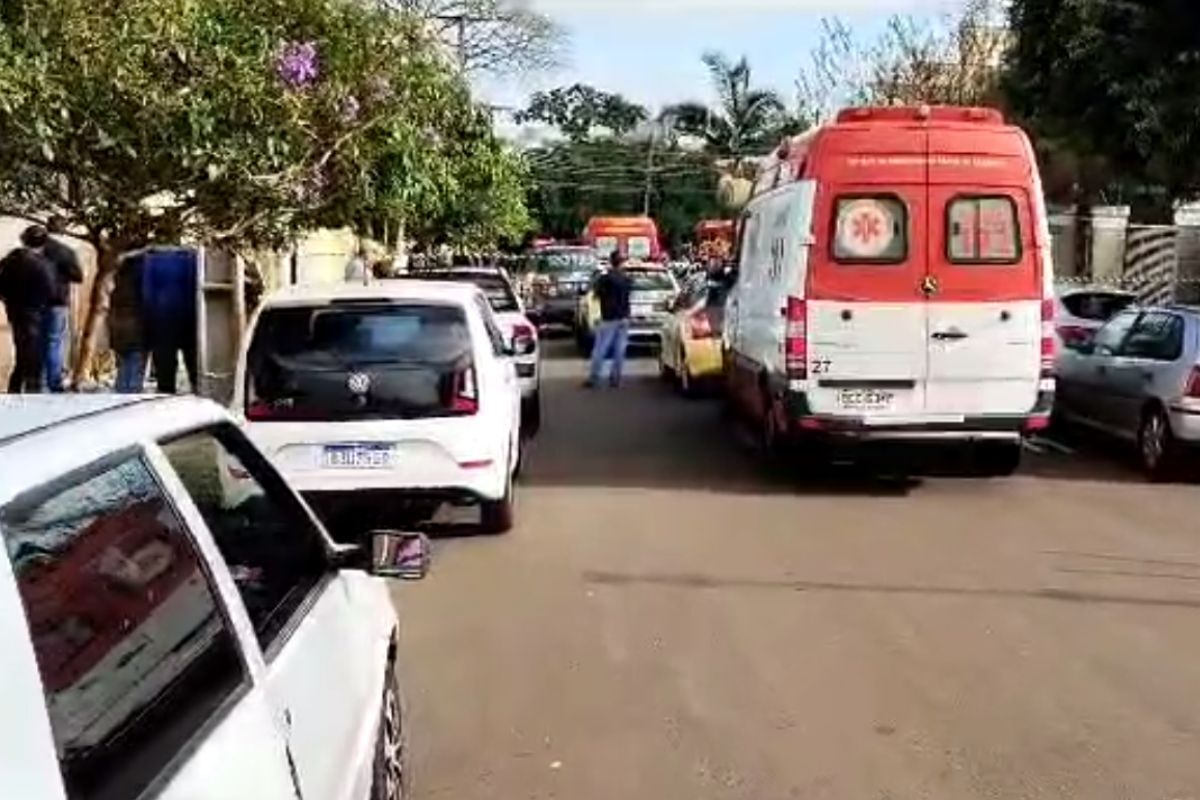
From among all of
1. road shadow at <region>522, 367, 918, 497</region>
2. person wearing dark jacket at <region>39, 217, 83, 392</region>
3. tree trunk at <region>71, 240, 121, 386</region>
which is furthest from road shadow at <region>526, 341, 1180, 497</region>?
person wearing dark jacket at <region>39, 217, 83, 392</region>

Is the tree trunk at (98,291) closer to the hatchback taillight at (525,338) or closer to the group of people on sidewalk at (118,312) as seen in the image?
the group of people on sidewalk at (118,312)

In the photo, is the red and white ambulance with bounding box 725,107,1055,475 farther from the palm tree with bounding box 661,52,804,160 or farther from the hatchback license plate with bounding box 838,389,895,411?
the palm tree with bounding box 661,52,804,160

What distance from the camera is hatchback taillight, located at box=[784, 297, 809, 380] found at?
1294 centimetres

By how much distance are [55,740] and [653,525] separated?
911 cm

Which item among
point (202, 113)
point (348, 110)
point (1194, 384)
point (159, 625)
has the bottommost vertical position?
point (1194, 384)

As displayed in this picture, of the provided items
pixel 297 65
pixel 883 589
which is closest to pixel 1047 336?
pixel 883 589

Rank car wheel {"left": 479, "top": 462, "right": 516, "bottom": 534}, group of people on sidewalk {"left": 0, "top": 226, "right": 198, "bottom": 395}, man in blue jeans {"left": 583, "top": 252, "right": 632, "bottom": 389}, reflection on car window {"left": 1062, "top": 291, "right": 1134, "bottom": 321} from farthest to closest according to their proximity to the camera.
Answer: man in blue jeans {"left": 583, "top": 252, "right": 632, "bottom": 389}, reflection on car window {"left": 1062, "top": 291, "right": 1134, "bottom": 321}, group of people on sidewalk {"left": 0, "top": 226, "right": 198, "bottom": 395}, car wheel {"left": 479, "top": 462, "right": 516, "bottom": 534}

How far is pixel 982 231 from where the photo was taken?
13.1 meters

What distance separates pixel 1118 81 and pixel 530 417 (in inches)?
419

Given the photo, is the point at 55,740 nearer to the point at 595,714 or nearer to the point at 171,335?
the point at 595,714

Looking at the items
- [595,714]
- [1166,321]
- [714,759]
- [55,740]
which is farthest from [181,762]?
[1166,321]

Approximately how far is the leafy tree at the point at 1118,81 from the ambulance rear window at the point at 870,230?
10610 millimetres

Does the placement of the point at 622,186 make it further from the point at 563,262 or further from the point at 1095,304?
the point at 1095,304

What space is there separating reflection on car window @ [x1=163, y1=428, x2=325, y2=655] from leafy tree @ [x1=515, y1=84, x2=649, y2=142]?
306 feet
